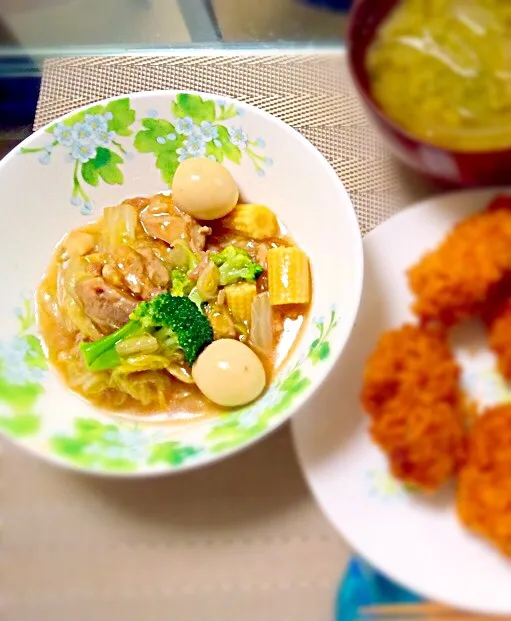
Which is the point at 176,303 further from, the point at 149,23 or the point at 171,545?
the point at 149,23

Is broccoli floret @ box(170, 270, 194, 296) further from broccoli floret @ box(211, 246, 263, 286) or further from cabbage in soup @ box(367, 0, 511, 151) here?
cabbage in soup @ box(367, 0, 511, 151)

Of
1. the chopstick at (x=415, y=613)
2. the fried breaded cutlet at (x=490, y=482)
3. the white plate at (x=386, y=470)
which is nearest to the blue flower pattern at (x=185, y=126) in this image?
the white plate at (x=386, y=470)

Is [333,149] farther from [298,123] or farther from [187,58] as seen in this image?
[187,58]

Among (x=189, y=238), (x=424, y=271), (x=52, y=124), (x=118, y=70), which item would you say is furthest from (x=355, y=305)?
(x=118, y=70)

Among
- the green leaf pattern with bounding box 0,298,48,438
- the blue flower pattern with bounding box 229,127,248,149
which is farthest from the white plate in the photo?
the green leaf pattern with bounding box 0,298,48,438

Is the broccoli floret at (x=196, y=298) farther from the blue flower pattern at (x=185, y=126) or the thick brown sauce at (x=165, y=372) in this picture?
the blue flower pattern at (x=185, y=126)

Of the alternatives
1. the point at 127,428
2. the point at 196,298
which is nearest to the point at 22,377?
the point at 127,428
